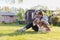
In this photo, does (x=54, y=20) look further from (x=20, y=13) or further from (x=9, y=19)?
(x=9, y=19)

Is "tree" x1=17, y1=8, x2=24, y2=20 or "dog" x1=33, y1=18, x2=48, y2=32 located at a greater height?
"dog" x1=33, y1=18, x2=48, y2=32

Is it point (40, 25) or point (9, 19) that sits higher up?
point (40, 25)

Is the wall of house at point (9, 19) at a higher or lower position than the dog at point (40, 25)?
lower

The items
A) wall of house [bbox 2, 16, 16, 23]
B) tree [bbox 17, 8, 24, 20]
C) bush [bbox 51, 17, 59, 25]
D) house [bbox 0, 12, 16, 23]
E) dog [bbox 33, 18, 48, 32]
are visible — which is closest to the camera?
dog [bbox 33, 18, 48, 32]

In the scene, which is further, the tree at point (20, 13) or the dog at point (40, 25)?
the tree at point (20, 13)

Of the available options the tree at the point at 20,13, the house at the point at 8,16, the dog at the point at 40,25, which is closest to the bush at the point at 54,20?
the tree at the point at 20,13

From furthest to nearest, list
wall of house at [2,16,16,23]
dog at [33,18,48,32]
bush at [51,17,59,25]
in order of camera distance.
Answer: wall of house at [2,16,16,23] < bush at [51,17,59,25] < dog at [33,18,48,32]

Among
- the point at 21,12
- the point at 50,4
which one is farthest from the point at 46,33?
the point at 21,12

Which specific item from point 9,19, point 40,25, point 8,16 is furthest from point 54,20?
point 40,25

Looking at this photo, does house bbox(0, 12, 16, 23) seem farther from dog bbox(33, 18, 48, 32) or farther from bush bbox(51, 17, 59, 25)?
dog bbox(33, 18, 48, 32)

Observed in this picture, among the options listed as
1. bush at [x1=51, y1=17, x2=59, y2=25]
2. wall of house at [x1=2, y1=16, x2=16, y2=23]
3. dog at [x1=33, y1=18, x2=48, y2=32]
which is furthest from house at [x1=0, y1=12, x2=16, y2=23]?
dog at [x1=33, y1=18, x2=48, y2=32]

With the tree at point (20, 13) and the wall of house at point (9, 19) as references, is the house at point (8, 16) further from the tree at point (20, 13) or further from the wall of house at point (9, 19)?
the tree at point (20, 13)

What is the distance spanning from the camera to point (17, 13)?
16.8 metres

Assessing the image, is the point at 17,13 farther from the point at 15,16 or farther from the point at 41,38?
the point at 41,38
